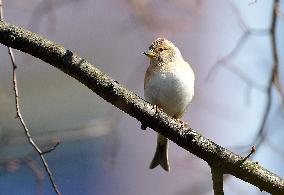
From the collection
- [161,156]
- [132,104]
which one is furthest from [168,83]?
[132,104]

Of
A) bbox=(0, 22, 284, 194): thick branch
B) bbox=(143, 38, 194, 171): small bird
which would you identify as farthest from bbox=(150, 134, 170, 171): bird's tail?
bbox=(0, 22, 284, 194): thick branch

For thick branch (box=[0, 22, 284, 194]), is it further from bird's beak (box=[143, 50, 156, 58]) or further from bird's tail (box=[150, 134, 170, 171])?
bird's tail (box=[150, 134, 170, 171])

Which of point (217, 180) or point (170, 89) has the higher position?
point (170, 89)

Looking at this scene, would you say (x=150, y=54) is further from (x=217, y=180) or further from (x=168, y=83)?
(x=217, y=180)

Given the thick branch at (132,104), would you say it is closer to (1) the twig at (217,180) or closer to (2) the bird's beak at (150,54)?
(1) the twig at (217,180)

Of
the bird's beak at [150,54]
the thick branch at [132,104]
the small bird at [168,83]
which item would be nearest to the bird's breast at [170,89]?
the small bird at [168,83]
